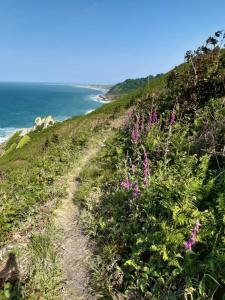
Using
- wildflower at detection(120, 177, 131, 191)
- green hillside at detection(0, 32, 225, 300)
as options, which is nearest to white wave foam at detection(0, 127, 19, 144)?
green hillside at detection(0, 32, 225, 300)

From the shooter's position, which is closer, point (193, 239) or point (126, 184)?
point (193, 239)

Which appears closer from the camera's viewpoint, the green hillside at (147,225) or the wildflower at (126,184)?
the green hillside at (147,225)

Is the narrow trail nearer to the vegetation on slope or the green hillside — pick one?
the green hillside

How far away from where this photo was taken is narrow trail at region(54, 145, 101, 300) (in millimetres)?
4629

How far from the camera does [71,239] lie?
5793 millimetres

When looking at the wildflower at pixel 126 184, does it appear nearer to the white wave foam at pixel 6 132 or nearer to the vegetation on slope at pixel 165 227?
the vegetation on slope at pixel 165 227

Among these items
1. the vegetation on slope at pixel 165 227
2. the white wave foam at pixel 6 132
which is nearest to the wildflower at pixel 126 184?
the vegetation on slope at pixel 165 227

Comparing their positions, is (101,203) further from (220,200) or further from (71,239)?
(220,200)

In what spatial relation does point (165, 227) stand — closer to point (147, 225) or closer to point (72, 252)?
point (147, 225)

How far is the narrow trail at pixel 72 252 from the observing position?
4.63 meters

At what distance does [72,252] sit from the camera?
5398 mm

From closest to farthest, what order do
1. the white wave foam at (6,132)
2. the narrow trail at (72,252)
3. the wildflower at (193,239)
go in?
the wildflower at (193,239), the narrow trail at (72,252), the white wave foam at (6,132)

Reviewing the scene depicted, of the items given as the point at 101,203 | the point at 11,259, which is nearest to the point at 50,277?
the point at 11,259

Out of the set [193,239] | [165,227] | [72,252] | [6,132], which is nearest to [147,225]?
[165,227]
